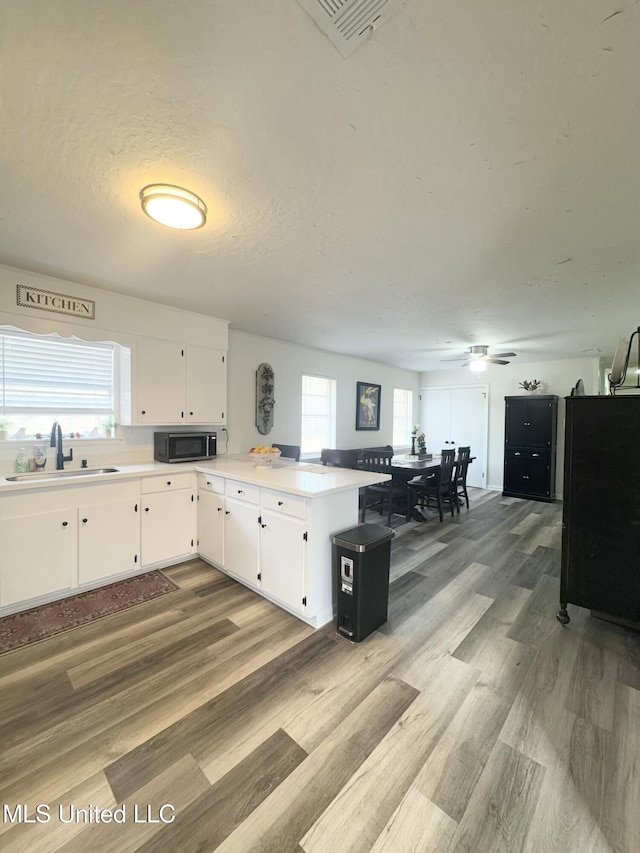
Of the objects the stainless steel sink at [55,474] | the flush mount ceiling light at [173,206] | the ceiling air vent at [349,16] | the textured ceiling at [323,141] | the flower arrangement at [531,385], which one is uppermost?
the textured ceiling at [323,141]

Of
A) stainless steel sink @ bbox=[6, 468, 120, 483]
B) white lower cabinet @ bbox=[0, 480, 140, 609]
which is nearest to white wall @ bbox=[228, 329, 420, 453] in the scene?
stainless steel sink @ bbox=[6, 468, 120, 483]

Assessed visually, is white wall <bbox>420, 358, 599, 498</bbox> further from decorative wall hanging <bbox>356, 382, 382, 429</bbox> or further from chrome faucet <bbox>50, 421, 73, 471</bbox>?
chrome faucet <bbox>50, 421, 73, 471</bbox>

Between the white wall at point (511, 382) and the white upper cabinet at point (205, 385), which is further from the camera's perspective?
the white wall at point (511, 382)

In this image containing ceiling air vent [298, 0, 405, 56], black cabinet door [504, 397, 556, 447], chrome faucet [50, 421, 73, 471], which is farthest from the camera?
black cabinet door [504, 397, 556, 447]

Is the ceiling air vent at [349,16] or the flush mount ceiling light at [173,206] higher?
the ceiling air vent at [349,16]

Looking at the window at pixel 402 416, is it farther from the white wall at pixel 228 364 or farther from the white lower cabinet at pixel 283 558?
the white lower cabinet at pixel 283 558

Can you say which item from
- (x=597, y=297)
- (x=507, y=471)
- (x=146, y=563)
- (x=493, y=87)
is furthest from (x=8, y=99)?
(x=507, y=471)

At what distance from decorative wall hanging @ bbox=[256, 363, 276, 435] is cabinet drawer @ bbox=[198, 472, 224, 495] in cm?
145

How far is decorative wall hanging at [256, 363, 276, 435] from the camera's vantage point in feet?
15.2

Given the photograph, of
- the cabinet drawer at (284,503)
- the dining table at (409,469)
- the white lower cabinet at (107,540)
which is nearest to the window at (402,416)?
the dining table at (409,469)

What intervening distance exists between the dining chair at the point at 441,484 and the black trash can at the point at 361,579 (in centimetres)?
255

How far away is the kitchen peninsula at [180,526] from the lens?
2.36 m

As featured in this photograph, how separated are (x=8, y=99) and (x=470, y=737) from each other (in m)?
3.11

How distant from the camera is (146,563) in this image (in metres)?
3.07
